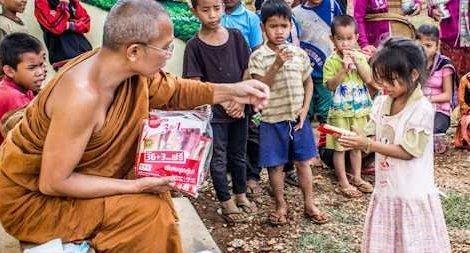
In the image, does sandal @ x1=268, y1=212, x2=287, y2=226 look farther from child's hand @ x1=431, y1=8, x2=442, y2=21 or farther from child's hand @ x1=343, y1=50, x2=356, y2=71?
child's hand @ x1=431, y1=8, x2=442, y2=21

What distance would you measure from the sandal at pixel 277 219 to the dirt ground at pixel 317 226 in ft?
0.11

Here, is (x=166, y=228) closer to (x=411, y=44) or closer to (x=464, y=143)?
(x=411, y=44)

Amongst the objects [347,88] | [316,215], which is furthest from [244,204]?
[347,88]

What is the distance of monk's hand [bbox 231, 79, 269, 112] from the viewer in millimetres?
2830

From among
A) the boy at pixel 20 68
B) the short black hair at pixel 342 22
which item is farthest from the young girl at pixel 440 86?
the boy at pixel 20 68

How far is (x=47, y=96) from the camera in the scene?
249cm

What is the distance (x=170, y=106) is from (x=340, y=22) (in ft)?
6.60

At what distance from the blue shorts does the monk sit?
1.50 metres

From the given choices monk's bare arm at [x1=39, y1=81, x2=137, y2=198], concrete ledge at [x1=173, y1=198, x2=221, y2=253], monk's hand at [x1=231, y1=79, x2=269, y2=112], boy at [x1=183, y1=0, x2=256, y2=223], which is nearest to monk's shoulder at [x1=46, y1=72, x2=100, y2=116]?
monk's bare arm at [x1=39, y1=81, x2=137, y2=198]

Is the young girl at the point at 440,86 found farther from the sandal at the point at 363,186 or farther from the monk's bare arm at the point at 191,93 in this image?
the monk's bare arm at the point at 191,93

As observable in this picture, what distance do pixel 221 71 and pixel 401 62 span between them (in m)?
1.38

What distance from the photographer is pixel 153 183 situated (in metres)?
2.55

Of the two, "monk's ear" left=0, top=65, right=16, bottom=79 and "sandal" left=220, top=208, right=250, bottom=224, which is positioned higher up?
"monk's ear" left=0, top=65, right=16, bottom=79

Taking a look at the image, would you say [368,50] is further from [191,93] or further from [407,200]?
[191,93]
